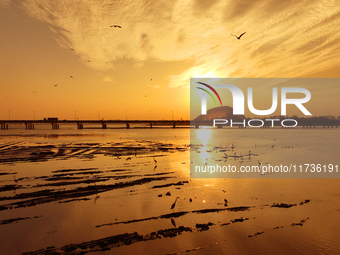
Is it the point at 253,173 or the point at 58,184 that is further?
the point at 253,173

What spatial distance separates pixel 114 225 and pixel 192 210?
11.3 ft

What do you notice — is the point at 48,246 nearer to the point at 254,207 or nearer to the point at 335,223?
the point at 254,207

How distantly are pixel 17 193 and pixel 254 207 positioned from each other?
12.2 metres

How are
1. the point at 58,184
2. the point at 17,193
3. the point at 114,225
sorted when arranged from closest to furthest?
the point at 114,225, the point at 17,193, the point at 58,184

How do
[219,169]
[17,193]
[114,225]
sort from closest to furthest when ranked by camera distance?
[114,225]
[17,193]
[219,169]

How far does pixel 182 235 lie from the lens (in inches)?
278

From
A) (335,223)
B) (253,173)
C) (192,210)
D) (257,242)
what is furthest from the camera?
(253,173)

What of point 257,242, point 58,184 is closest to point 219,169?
point 257,242

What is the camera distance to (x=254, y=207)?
31.8 ft

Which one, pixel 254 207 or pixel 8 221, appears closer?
pixel 8 221

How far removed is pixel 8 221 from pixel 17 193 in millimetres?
3744

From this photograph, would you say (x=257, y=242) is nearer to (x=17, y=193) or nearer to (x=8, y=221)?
(x=8, y=221)

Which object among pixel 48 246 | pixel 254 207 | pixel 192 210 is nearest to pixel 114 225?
pixel 48 246

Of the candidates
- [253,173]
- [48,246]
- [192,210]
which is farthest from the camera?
[253,173]
